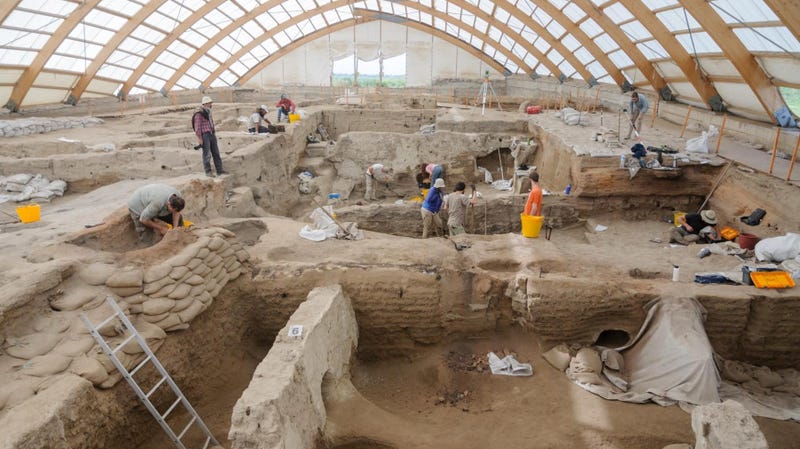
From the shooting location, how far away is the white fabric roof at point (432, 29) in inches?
508

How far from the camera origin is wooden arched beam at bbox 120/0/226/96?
21781 mm

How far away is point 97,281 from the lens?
4.82 metres

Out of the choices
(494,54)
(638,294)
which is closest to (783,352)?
(638,294)

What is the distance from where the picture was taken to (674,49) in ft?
50.9

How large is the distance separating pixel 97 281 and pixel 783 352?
8.04 m

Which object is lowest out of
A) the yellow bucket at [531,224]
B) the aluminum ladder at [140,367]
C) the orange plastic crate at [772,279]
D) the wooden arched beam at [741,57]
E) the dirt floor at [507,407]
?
the dirt floor at [507,407]

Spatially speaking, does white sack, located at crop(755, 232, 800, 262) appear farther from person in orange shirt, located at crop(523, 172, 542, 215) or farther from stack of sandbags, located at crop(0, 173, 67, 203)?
stack of sandbags, located at crop(0, 173, 67, 203)

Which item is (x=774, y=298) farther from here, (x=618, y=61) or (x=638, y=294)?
(x=618, y=61)

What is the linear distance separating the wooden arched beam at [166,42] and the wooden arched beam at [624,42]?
1602 centimetres

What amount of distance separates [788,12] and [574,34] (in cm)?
1118

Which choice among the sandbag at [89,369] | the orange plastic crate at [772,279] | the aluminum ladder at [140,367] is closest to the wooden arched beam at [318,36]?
the orange plastic crate at [772,279]

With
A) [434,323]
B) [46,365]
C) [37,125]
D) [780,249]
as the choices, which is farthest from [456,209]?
[37,125]

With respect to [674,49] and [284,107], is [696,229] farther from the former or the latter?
[284,107]

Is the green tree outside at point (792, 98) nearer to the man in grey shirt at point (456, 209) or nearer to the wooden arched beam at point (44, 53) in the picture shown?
the man in grey shirt at point (456, 209)
